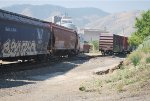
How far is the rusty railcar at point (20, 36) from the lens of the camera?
72.5 ft

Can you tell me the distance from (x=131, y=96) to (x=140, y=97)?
1.64 ft

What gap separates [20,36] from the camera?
24828 millimetres

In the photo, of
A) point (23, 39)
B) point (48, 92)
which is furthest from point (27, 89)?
point (23, 39)

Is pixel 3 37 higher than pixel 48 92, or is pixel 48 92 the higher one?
pixel 3 37

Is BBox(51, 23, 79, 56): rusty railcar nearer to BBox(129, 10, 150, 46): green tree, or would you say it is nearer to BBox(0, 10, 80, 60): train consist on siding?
BBox(0, 10, 80, 60): train consist on siding

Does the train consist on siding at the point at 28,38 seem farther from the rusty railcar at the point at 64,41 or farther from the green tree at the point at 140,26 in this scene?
the green tree at the point at 140,26

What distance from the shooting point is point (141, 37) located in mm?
64562

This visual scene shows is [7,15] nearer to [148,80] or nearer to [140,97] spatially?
[148,80]

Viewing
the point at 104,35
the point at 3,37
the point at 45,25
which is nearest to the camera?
the point at 3,37

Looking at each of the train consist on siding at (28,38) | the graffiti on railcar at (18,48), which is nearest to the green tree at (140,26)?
the train consist on siding at (28,38)

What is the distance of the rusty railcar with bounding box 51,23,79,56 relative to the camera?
36.0 metres

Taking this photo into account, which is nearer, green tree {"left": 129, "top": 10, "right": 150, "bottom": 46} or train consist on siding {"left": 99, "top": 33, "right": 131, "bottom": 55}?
train consist on siding {"left": 99, "top": 33, "right": 131, "bottom": 55}

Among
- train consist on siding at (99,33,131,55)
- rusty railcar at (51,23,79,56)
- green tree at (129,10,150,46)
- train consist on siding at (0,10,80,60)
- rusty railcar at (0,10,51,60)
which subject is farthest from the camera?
green tree at (129,10,150,46)

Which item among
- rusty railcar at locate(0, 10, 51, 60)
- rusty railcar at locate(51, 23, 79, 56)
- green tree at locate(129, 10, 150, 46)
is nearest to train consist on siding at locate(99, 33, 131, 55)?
rusty railcar at locate(51, 23, 79, 56)
